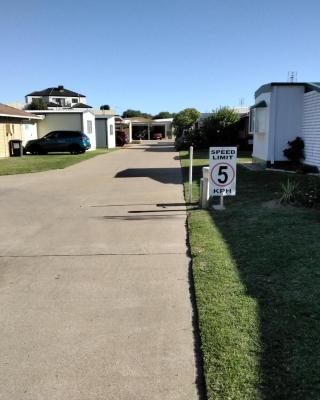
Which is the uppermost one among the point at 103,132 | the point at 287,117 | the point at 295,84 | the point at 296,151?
the point at 295,84

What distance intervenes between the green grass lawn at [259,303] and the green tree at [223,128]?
2386cm

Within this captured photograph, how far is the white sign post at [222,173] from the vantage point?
8.78 m

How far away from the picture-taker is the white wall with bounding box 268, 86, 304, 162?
15.0 meters

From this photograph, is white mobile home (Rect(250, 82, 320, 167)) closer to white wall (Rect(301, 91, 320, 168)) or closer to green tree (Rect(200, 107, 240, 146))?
white wall (Rect(301, 91, 320, 168))

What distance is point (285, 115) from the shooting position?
15086mm

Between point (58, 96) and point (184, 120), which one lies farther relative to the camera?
point (58, 96)

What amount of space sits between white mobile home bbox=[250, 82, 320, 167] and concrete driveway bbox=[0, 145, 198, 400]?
22.6ft

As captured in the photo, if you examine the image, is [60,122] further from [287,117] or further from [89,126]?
[287,117]

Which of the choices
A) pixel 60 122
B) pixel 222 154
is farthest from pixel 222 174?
pixel 60 122

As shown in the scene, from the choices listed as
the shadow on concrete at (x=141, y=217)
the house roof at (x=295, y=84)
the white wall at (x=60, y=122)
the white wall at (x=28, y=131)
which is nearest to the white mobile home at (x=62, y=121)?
the white wall at (x=60, y=122)

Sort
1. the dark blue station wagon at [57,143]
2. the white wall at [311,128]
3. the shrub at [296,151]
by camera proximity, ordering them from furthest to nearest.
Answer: the dark blue station wagon at [57,143], the shrub at [296,151], the white wall at [311,128]

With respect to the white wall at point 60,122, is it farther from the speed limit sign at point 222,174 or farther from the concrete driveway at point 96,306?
the speed limit sign at point 222,174

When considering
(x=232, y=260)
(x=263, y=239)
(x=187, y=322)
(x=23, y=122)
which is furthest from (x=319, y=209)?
(x=23, y=122)

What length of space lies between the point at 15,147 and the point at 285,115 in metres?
17.7
